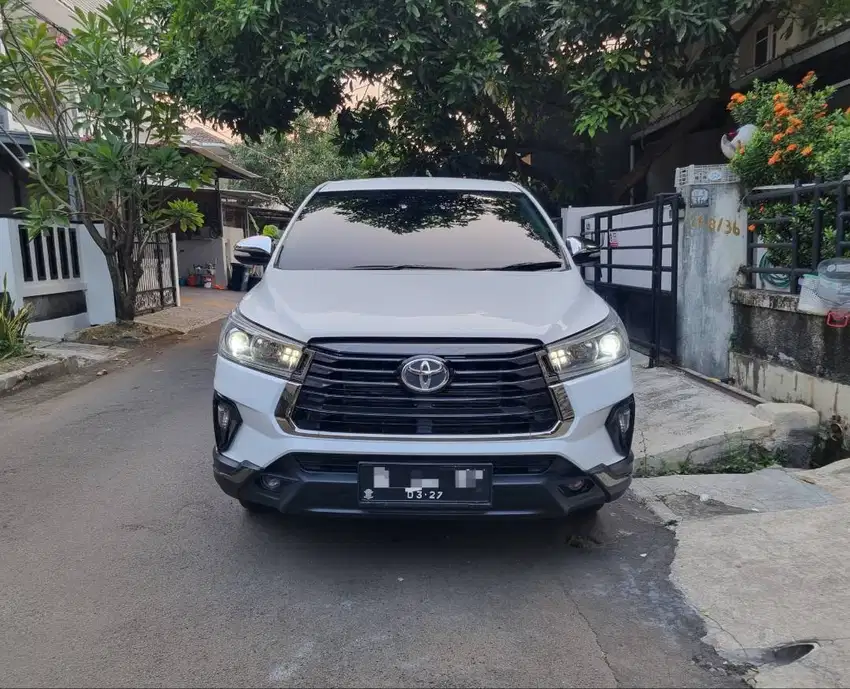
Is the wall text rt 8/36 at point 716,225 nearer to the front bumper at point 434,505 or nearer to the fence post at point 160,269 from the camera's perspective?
the front bumper at point 434,505

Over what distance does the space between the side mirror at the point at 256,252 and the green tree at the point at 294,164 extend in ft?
78.6

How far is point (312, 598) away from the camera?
3.15m

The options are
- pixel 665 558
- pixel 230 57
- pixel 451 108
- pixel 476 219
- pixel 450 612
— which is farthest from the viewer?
pixel 451 108

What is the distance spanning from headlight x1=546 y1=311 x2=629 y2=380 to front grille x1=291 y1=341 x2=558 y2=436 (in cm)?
10

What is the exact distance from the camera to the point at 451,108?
12.3 meters

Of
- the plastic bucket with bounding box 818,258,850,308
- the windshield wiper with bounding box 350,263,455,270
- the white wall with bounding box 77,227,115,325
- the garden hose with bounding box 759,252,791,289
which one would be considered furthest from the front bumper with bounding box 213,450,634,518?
the white wall with bounding box 77,227,115,325

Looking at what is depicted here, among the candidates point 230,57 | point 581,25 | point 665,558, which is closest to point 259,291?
point 665,558

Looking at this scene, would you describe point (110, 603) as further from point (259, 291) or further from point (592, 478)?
point (592, 478)

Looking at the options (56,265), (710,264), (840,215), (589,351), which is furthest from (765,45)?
(56,265)

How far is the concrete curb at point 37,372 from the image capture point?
768 cm

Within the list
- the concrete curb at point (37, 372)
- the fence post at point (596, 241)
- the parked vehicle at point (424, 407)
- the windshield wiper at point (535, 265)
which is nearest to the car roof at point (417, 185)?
the windshield wiper at point (535, 265)

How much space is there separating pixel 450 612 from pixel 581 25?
8816 mm

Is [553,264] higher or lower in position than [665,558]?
higher

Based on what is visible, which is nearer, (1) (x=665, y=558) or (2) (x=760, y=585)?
(2) (x=760, y=585)
